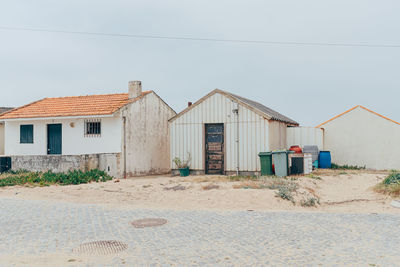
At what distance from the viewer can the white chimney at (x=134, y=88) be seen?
850 inches

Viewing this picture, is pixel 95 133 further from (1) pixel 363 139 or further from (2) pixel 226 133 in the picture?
(1) pixel 363 139

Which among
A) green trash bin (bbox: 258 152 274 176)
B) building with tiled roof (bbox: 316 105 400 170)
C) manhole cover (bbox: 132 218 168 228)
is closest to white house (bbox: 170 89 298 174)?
green trash bin (bbox: 258 152 274 176)

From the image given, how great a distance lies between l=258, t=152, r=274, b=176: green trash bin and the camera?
1678 centimetres

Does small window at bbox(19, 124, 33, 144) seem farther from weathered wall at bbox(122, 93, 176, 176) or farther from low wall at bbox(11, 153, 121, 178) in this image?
weathered wall at bbox(122, 93, 176, 176)

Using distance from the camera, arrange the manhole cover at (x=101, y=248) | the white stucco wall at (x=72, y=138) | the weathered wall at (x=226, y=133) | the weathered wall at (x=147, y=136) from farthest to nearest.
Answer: the weathered wall at (x=147, y=136)
the white stucco wall at (x=72, y=138)
the weathered wall at (x=226, y=133)
the manhole cover at (x=101, y=248)

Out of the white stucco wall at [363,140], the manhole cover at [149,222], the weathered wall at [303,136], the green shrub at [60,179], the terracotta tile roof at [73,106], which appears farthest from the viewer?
the weathered wall at [303,136]

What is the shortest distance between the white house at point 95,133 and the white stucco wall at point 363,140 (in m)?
10.3

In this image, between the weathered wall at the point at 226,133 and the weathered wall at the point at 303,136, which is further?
the weathered wall at the point at 303,136

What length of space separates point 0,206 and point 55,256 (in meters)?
6.03

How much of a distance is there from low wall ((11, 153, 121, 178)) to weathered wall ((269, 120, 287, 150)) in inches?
297

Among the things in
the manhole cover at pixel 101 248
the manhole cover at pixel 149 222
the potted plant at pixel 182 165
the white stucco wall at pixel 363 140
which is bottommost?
the manhole cover at pixel 101 248

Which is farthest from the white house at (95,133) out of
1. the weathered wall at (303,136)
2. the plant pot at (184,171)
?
the weathered wall at (303,136)

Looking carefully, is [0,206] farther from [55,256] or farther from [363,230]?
[363,230]

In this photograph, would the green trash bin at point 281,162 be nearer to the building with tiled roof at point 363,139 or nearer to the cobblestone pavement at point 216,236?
the cobblestone pavement at point 216,236
